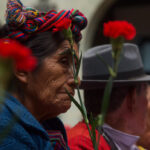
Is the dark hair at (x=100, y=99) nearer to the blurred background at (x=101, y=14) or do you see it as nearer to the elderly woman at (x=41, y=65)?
the elderly woman at (x=41, y=65)

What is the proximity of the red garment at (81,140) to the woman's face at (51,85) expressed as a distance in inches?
17.3

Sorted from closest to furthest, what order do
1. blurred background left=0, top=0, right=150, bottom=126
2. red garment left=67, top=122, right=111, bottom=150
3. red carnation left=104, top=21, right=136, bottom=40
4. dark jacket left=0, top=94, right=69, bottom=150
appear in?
1. red carnation left=104, top=21, right=136, bottom=40
2. dark jacket left=0, top=94, right=69, bottom=150
3. red garment left=67, top=122, right=111, bottom=150
4. blurred background left=0, top=0, right=150, bottom=126

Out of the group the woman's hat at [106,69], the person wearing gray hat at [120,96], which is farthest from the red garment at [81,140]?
the woman's hat at [106,69]

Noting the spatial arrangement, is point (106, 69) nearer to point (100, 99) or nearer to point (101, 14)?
point (100, 99)

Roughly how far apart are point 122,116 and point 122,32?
1.56 meters

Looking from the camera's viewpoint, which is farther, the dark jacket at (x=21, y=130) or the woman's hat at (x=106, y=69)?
the woman's hat at (x=106, y=69)

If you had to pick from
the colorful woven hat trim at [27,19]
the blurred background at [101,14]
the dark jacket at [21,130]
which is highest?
the colorful woven hat trim at [27,19]

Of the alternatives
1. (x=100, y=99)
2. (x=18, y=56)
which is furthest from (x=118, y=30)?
(x=100, y=99)

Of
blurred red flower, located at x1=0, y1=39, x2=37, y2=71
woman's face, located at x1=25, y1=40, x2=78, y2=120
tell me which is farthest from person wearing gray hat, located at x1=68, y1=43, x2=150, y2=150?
blurred red flower, located at x1=0, y1=39, x2=37, y2=71

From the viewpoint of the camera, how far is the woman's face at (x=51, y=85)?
4.48ft

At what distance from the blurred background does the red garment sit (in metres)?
4.38

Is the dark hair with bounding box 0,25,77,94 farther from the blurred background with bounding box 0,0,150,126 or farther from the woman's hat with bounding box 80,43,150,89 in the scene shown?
the blurred background with bounding box 0,0,150,126

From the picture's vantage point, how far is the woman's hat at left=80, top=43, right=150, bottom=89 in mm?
2098

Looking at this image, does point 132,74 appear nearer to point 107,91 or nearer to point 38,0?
point 107,91
